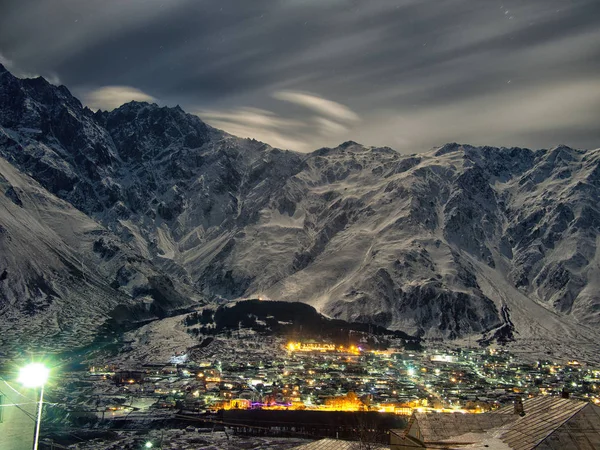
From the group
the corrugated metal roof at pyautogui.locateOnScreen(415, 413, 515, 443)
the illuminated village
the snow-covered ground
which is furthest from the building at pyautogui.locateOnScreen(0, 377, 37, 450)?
the illuminated village

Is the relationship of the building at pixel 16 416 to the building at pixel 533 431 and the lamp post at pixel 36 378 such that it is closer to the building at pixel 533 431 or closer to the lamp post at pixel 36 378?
the lamp post at pixel 36 378

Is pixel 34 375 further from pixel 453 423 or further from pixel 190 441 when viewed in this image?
pixel 190 441

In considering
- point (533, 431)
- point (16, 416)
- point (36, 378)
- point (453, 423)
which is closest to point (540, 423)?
point (533, 431)

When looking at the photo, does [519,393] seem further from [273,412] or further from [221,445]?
[221,445]

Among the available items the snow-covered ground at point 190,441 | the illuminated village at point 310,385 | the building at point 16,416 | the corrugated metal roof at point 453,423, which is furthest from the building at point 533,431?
the illuminated village at point 310,385

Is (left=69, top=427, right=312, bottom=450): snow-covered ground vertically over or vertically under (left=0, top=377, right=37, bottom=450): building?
over

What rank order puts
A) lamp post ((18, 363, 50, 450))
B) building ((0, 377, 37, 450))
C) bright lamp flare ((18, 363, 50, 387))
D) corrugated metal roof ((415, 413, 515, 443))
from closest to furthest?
1. lamp post ((18, 363, 50, 450))
2. bright lamp flare ((18, 363, 50, 387))
3. building ((0, 377, 37, 450))
4. corrugated metal roof ((415, 413, 515, 443))

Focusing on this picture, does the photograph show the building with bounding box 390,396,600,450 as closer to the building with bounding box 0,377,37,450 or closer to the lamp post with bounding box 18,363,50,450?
the lamp post with bounding box 18,363,50,450

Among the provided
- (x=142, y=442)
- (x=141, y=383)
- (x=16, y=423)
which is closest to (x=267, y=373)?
(x=141, y=383)
